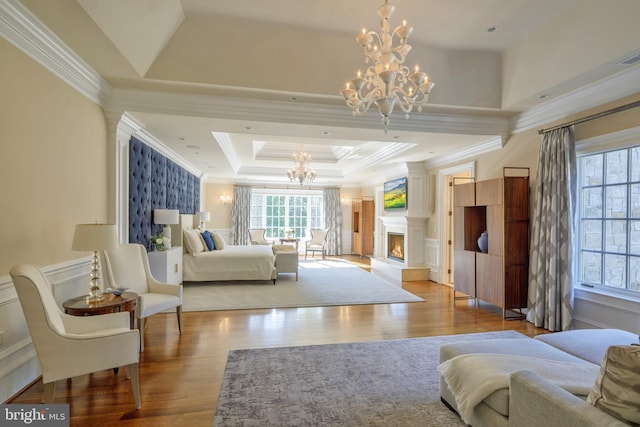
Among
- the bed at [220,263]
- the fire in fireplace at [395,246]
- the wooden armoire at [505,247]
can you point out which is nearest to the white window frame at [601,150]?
the wooden armoire at [505,247]

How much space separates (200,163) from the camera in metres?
7.57

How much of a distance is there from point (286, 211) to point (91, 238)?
9035 millimetres

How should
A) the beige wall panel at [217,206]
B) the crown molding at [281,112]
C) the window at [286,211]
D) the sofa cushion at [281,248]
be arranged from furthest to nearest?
the window at [286,211], the beige wall panel at [217,206], the sofa cushion at [281,248], the crown molding at [281,112]

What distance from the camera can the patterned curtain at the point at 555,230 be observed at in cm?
375

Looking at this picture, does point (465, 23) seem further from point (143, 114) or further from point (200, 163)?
point (200, 163)

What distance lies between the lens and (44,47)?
8.23ft

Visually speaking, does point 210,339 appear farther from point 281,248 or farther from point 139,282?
point 281,248

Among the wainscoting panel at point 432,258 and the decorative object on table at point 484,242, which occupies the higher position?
the decorative object on table at point 484,242

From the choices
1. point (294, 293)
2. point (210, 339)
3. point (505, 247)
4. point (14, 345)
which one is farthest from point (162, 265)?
point (505, 247)

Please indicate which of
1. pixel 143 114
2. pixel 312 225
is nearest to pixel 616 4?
pixel 143 114

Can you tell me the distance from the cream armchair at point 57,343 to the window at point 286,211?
360 inches

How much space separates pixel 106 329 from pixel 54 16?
94.3 inches

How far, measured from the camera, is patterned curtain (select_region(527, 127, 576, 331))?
3752 millimetres

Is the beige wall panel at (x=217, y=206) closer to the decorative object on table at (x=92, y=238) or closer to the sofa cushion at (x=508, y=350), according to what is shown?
the decorative object on table at (x=92, y=238)
